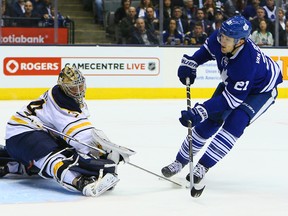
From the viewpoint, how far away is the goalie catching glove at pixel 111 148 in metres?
4.14

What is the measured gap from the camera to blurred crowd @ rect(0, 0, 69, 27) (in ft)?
32.9

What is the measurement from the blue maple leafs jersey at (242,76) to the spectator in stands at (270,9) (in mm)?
6742

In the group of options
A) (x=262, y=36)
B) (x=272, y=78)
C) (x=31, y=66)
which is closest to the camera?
(x=272, y=78)

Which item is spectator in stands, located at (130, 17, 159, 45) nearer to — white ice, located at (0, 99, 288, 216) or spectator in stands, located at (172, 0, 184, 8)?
spectator in stands, located at (172, 0, 184, 8)

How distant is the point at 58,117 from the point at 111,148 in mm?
348

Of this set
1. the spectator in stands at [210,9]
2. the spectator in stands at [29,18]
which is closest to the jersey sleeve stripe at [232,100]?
the spectator in stands at [29,18]

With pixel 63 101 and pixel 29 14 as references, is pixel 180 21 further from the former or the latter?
pixel 63 101

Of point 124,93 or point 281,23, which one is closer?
point 124,93

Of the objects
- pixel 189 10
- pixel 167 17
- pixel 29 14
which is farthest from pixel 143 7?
pixel 29 14

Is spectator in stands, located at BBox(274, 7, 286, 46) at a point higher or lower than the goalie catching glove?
lower

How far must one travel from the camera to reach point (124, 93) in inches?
402

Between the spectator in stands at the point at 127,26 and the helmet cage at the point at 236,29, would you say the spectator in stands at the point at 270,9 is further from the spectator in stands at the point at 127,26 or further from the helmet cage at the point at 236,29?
the helmet cage at the point at 236,29

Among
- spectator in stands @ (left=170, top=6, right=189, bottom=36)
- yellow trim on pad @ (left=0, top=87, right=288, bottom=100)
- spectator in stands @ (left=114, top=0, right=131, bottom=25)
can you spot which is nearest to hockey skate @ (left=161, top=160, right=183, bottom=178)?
yellow trim on pad @ (left=0, top=87, right=288, bottom=100)

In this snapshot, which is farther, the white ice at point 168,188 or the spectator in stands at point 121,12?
the spectator in stands at point 121,12
